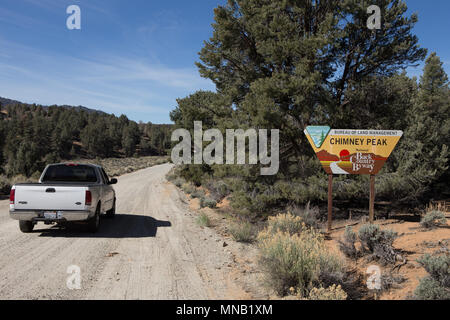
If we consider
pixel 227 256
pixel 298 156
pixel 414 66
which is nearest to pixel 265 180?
pixel 298 156

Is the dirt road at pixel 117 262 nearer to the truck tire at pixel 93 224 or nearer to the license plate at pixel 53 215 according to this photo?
the truck tire at pixel 93 224

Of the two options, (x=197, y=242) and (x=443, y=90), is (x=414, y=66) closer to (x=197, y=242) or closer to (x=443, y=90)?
(x=197, y=242)

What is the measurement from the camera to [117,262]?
5.93 m

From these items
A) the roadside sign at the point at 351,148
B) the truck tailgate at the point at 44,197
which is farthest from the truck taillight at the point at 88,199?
the roadside sign at the point at 351,148

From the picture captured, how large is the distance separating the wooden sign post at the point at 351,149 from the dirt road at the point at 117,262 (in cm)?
418

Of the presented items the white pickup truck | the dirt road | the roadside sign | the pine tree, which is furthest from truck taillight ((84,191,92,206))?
the pine tree

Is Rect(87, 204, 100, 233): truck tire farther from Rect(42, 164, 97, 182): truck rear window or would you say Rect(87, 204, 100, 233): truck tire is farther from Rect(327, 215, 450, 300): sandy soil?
Rect(327, 215, 450, 300): sandy soil

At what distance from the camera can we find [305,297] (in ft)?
14.9

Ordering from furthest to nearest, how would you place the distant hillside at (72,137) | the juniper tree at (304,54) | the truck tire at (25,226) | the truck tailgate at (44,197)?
the distant hillside at (72,137)
the juniper tree at (304,54)
the truck tire at (25,226)
the truck tailgate at (44,197)

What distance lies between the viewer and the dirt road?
4.56m

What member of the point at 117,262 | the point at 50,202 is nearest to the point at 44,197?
the point at 50,202

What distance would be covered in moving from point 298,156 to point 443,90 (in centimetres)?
3108

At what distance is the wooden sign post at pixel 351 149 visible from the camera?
8.79 meters

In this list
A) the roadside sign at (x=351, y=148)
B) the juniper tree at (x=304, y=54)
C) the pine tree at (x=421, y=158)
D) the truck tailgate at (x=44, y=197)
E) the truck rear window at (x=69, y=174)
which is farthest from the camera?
the pine tree at (x=421, y=158)
